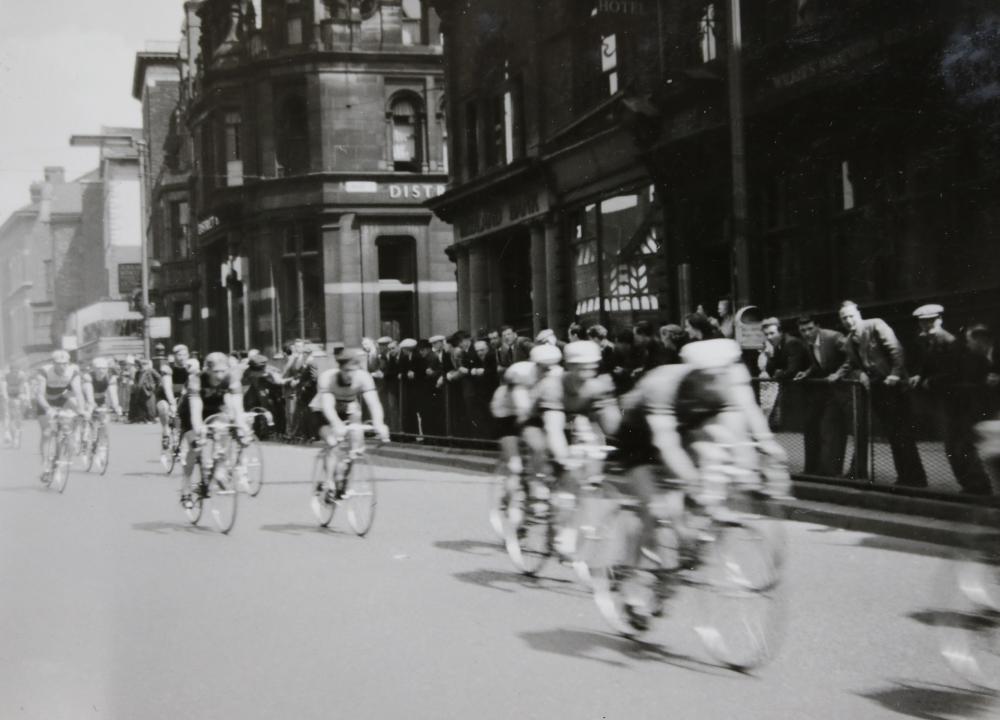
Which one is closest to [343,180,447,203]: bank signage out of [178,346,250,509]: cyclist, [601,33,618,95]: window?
[601,33,618,95]: window

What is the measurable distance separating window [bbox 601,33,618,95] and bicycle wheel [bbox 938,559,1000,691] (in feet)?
65.0

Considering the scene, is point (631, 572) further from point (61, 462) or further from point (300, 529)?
point (61, 462)

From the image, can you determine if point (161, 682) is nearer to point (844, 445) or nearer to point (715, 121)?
point (844, 445)

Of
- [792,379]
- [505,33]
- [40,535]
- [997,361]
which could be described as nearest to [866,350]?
[792,379]

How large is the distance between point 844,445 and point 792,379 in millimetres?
989

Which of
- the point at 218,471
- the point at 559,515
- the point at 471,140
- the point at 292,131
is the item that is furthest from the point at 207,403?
the point at 292,131

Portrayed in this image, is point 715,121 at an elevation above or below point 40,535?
above

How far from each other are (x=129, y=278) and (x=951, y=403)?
1595 inches

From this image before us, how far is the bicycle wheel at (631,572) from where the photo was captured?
22.2 ft

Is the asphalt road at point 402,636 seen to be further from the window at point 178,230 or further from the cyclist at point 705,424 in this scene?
the window at point 178,230

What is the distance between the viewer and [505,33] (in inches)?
1169

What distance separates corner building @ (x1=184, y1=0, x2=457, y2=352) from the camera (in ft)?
127

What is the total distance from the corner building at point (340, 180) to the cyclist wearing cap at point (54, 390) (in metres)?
20.3

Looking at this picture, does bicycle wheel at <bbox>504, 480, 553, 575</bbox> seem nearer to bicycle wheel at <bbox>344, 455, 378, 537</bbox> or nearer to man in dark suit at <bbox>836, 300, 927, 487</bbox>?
bicycle wheel at <bbox>344, 455, 378, 537</bbox>
